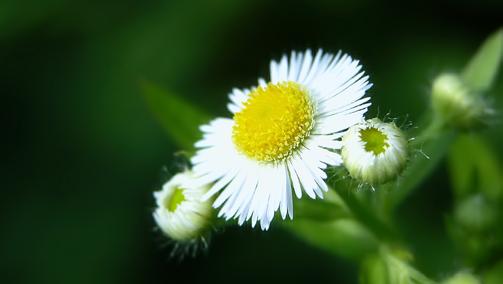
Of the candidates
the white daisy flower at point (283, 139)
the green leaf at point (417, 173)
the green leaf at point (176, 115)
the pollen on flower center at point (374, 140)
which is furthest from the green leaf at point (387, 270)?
the green leaf at point (176, 115)

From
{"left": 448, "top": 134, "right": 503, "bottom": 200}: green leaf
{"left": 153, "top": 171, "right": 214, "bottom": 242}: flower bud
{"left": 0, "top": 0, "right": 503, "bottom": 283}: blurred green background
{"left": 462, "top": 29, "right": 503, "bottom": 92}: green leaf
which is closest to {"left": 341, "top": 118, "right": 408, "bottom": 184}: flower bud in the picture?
{"left": 153, "top": 171, "right": 214, "bottom": 242}: flower bud

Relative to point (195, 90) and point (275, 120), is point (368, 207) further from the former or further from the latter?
point (195, 90)

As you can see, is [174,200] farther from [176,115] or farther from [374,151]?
[374,151]

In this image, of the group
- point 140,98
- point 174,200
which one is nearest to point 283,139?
point 174,200

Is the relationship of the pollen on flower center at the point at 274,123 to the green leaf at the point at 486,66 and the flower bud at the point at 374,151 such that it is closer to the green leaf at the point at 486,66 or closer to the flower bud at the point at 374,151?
the flower bud at the point at 374,151

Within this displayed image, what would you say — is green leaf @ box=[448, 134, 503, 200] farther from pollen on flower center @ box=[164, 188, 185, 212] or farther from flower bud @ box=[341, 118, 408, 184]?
pollen on flower center @ box=[164, 188, 185, 212]

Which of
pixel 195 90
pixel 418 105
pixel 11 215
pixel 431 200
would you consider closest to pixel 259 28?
pixel 195 90
